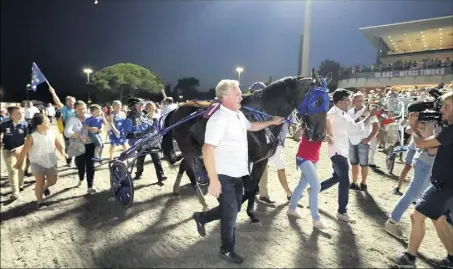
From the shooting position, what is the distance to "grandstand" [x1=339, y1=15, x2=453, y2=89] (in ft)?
89.2

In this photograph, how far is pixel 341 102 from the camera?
179 inches

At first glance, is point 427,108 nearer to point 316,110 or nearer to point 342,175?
point 316,110

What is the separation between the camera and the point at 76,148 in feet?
18.8

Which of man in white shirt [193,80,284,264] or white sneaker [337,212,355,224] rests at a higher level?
man in white shirt [193,80,284,264]

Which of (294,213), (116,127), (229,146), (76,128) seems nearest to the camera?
(229,146)

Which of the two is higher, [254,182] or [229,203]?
[229,203]

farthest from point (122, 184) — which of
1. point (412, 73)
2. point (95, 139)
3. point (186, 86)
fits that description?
point (412, 73)

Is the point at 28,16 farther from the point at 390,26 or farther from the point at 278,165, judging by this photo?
the point at 390,26

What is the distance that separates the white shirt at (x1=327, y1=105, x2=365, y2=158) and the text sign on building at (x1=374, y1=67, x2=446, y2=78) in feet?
91.3

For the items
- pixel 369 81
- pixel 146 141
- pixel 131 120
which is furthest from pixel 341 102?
pixel 369 81

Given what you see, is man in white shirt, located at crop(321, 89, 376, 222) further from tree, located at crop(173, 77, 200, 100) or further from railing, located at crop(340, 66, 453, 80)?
railing, located at crop(340, 66, 453, 80)

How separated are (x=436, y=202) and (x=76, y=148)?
5801 millimetres

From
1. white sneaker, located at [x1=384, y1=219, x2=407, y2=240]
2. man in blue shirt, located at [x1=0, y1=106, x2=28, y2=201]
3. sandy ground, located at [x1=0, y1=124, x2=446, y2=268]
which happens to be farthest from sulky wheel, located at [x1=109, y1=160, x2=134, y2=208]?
white sneaker, located at [x1=384, y1=219, x2=407, y2=240]

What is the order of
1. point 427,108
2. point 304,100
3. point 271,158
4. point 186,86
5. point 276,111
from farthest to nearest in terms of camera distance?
point 186,86, point 271,158, point 276,111, point 304,100, point 427,108
